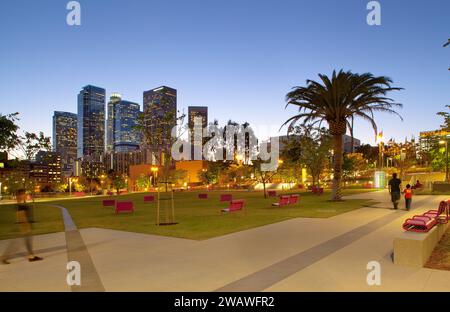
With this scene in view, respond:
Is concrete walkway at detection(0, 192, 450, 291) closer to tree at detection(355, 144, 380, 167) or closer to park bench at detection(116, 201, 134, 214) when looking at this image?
park bench at detection(116, 201, 134, 214)

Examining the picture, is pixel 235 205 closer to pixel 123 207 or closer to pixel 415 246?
pixel 123 207

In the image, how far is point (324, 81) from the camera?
25.0 m

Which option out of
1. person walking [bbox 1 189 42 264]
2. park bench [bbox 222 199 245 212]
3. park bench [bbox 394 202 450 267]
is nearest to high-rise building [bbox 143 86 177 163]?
park bench [bbox 222 199 245 212]

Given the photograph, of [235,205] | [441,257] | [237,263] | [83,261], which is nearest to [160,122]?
[235,205]

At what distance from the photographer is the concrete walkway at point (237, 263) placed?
Result: 659 cm

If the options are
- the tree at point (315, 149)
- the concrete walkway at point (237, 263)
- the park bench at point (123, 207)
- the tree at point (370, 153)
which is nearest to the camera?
the concrete walkway at point (237, 263)

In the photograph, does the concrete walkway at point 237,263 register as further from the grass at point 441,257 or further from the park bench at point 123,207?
the park bench at point 123,207

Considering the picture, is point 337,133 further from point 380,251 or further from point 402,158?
point 402,158

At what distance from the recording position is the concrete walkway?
21.6 ft

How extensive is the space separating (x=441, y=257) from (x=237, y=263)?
4.85m

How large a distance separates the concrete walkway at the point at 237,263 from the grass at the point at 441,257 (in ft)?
1.79

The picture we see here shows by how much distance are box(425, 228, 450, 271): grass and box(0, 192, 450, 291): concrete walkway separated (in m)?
0.55

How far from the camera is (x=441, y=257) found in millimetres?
8398

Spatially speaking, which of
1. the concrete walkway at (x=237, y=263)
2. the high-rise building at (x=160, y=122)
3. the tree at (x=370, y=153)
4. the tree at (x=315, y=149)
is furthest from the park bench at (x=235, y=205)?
the tree at (x=370, y=153)
